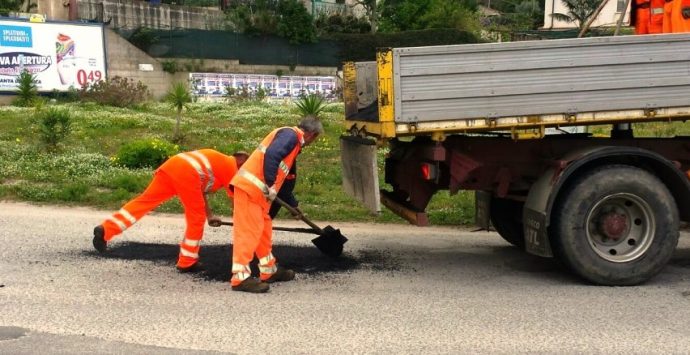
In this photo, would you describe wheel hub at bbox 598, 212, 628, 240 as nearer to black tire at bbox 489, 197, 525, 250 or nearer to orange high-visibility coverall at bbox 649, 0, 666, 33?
black tire at bbox 489, 197, 525, 250

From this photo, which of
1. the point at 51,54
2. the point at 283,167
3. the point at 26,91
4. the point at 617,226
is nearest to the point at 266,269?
the point at 283,167

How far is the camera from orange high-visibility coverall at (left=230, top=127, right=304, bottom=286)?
6.13 m

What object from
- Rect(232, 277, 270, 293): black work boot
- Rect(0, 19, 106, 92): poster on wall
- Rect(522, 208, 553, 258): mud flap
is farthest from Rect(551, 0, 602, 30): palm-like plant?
Rect(232, 277, 270, 293): black work boot

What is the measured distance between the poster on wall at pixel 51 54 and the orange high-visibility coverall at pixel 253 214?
2125cm

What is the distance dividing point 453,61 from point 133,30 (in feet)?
91.5

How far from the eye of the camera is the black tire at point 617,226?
20.8 ft

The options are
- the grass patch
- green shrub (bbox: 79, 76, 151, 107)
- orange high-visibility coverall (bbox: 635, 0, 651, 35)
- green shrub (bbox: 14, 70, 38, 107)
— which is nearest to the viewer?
orange high-visibility coverall (bbox: 635, 0, 651, 35)

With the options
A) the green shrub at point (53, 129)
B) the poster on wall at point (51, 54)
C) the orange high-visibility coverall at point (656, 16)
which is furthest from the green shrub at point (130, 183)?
the poster on wall at point (51, 54)

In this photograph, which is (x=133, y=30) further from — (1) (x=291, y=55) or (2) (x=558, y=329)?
(2) (x=558, y=329)

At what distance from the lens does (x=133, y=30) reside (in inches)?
1241

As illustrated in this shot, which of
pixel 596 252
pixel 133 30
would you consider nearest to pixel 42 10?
pixel 133 30

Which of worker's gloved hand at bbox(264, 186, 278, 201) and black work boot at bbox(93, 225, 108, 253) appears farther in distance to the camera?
black work boot at bbox(93, 225, 108, 253)

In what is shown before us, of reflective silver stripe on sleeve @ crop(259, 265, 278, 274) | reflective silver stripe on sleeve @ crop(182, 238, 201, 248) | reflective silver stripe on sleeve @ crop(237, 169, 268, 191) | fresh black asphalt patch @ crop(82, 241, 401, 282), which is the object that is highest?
reflective silver stripe on sleeve @ crop(237, 169, 268, 191)

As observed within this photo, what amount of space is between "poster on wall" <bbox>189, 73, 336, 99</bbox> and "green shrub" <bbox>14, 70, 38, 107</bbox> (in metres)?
7.15
